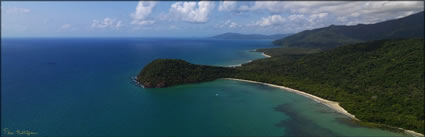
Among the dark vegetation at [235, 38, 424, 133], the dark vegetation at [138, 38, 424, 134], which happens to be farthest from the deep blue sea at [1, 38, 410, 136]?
the dark vegetation at [235, 38, 424, 133]

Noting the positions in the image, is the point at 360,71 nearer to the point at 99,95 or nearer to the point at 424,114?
the point at 424,114

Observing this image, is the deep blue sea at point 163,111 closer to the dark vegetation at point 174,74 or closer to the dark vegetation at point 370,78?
the dark vegetation at point 174,74

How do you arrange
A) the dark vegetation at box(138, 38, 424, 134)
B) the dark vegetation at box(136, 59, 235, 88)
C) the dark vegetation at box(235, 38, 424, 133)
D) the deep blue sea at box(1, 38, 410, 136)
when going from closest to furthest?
the deep blue sea at box(1, 38, 410, 136) < the dark vegetation at box(235, 38, 424, 133) < the dark vegetation at box(138, 38, 424, 134) < the dark vegetation at box(136, 59, 235, 88)

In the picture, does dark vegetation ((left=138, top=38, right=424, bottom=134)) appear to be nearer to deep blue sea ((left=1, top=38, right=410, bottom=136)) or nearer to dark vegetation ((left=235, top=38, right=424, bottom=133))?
dark vegetation ((left=235, top=38, right=424, bottom=133))

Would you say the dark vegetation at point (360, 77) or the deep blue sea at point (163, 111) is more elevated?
the dark vegetation at point (360, 77)

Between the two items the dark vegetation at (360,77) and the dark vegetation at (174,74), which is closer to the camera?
the dark vegetation at (360,77)

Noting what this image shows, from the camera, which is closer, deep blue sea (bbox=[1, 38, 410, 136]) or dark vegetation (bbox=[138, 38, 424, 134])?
deep blue sea (bbox=[1, 38, 410, 136])

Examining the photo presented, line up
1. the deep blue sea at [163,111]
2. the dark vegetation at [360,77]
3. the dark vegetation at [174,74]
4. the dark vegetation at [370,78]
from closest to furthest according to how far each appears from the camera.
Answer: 1. the deep blue sea at [163,111]
2. the dark vegetation at [370,78]
3. the dark vegetation at [360,77]
4. the dark vegetation at [174,74]

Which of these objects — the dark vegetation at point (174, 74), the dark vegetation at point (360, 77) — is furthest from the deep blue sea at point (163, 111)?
the dark vegetation at point (360, 77)
